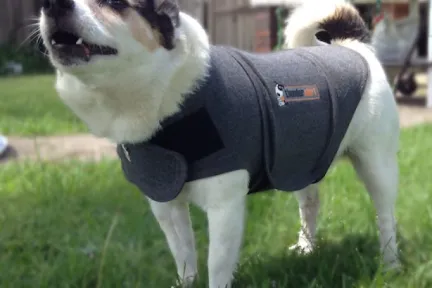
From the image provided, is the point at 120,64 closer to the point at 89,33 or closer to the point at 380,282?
the point at 89,33

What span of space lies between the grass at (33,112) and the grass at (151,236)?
0.66m

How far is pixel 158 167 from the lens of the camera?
5.40 ft

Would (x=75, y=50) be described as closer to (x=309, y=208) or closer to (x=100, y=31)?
(x=100, y=31)

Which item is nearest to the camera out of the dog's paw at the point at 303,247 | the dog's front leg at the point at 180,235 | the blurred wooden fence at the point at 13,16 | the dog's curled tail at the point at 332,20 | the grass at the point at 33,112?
the dog's front leg at the point at 180,235

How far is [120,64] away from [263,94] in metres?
0.46

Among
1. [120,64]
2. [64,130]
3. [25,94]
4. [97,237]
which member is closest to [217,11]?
[25,94]

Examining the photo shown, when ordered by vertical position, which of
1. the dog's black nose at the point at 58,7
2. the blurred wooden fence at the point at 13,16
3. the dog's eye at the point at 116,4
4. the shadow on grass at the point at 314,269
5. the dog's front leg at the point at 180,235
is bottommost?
the blurred wooden fence at the point at 13,16

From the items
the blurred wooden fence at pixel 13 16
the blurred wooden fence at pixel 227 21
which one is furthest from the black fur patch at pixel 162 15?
the blurred wooden fence at pixel 13 16

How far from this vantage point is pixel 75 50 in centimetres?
143

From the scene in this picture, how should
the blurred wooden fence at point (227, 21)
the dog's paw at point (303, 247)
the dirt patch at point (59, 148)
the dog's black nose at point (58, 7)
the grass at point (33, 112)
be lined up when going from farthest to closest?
the blurred wooden fence at point (227, 21)
the grass at point (33, 112)
the dirt patch at point (59, 148)
the dog's paw at point (303, 247)
the dog's black nose at point (58, 7)

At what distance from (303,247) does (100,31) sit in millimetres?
1222

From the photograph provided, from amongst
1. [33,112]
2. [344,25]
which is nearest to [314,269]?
[344,25]

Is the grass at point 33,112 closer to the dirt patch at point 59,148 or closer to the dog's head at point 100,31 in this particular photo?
the dirt patch at point 59,148

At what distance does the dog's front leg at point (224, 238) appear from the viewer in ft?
5.41
